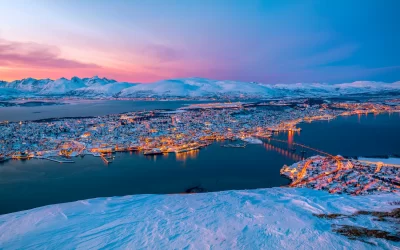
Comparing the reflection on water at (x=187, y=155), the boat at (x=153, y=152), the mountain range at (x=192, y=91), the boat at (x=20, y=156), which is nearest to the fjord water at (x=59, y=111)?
the boat at (x=20, y=156)

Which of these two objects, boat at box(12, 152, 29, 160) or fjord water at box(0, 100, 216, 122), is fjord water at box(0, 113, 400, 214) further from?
fjord water at box(0, 100, 216, 122)

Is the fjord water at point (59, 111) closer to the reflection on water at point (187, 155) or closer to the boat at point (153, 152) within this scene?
the boat at point (153, 152)

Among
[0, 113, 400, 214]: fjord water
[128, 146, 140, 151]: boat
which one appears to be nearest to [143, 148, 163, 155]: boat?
[0, 113, 400, 214]: fjord water

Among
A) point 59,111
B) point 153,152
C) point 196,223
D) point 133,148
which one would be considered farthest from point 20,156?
point 59,111

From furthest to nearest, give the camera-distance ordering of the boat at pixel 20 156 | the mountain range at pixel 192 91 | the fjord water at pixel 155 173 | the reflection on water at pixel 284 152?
the mountain range at pixel 192 91 → the boat at pixel 20 156 → the reflection on water at pixel 284 152 → the fjord water at pixel 155 173

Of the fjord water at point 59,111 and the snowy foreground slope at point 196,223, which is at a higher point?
the fjord water at point 59,111

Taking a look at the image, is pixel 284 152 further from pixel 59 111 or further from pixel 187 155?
pixel 59 111
